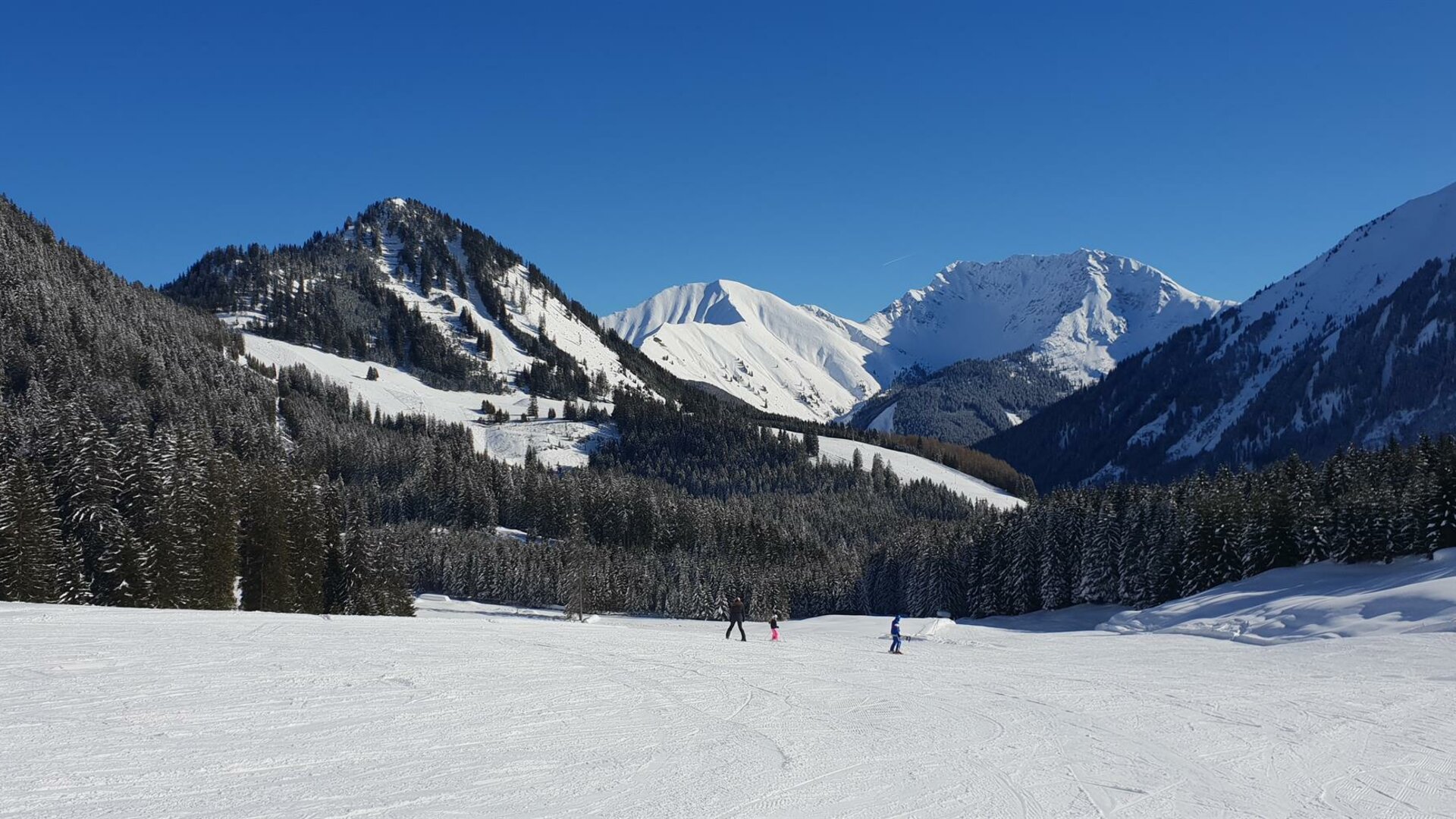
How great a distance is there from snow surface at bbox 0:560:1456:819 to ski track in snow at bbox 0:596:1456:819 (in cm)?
7

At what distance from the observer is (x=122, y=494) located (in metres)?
39.4

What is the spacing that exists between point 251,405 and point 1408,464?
170m

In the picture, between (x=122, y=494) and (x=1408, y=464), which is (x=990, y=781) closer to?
(x=122, y=494)

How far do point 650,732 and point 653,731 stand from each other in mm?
84

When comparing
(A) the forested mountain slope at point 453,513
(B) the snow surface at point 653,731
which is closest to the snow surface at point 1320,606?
(A) the forested mountain slope at point 453,513

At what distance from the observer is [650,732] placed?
14.4 m

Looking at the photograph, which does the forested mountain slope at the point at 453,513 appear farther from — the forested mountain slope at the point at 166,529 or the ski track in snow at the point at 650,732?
the ski track in snow at the point at 650,732

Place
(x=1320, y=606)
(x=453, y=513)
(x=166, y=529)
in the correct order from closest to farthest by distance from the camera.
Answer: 1. (x=166, y=529)
2. (x=1320, y=606)
3. (x=453, y=513)

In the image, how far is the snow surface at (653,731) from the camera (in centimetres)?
1034

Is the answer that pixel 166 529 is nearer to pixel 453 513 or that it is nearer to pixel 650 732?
pixel 650 732

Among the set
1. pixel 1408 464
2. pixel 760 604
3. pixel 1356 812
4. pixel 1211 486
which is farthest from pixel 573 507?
pixel 1356 812

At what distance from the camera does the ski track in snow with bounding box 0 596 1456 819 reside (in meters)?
10.3

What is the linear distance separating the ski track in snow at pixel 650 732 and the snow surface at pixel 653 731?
0.23 ft

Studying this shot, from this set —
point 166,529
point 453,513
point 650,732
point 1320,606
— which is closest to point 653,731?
point 650,732
